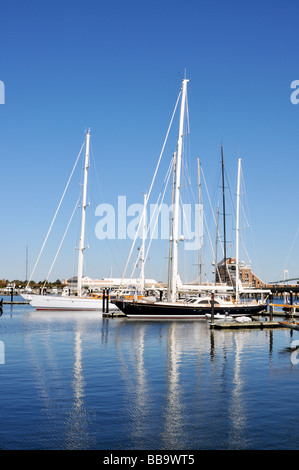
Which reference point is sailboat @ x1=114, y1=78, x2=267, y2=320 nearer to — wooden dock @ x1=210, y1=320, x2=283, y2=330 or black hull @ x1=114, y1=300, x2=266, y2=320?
black hull @ x1=114, y1=300, x2=266, y2=320

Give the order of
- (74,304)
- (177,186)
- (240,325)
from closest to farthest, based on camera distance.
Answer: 1. (240,325)
2. (177,186)
3. (74,304)

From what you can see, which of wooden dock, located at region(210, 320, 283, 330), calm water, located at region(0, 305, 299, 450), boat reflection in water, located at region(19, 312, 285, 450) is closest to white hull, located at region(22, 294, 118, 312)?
wooden dock, located at region(210, 320, 283, 330)

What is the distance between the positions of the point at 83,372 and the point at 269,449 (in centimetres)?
1346

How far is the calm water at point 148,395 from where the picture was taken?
15.2m

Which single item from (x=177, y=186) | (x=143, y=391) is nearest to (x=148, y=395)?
(x=143, y=391)

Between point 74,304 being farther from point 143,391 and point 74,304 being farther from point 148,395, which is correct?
point 148,395

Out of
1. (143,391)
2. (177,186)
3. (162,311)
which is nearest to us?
(143,391)

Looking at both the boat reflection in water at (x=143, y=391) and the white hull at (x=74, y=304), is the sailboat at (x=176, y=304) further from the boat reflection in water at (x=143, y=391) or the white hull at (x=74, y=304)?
the boat reflection in water at (x=143, y=391)

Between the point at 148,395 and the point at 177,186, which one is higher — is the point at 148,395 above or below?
below

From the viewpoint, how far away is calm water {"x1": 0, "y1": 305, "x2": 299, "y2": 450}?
49.9ft

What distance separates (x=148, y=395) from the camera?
2075 centimetres

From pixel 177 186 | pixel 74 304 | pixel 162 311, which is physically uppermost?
pixel 177 186
